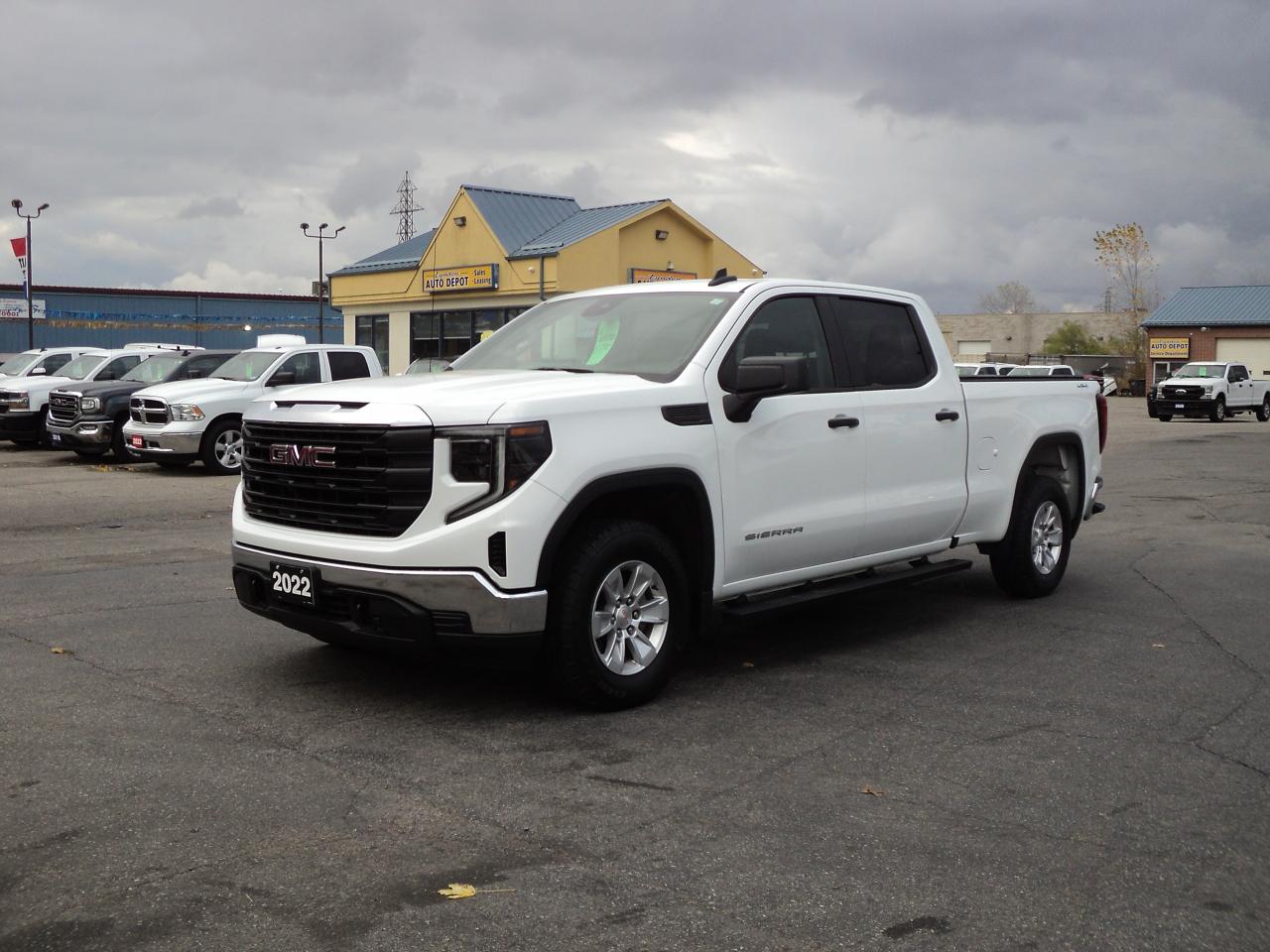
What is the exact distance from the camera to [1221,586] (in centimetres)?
930

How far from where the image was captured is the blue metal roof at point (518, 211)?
41.7 meters

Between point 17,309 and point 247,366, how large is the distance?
55539mm

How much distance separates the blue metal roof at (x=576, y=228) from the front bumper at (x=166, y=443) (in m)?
22.2

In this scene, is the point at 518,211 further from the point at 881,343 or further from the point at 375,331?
the point at 881,343

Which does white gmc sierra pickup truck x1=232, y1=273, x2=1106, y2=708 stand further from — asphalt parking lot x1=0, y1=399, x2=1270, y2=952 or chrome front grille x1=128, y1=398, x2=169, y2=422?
chrome front grille x1=128, y1=398, x2=169, y2=422

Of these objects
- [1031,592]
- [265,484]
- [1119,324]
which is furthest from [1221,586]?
[1119,324]

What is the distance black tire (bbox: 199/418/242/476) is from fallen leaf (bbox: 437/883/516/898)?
15048 millimetres

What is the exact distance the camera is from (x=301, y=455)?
18.7 feet

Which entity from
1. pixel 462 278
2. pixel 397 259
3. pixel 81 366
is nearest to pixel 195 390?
pixel 81 366

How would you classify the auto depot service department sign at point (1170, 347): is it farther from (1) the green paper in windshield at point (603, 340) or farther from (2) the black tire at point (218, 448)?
(1) the green paper in windshield at point (603, 340)

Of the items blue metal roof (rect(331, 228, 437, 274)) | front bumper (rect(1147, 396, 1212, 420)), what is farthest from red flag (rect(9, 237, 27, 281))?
front bumper (rect(1147, 396, 1212, 420))

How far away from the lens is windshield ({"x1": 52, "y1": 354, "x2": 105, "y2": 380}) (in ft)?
77.2

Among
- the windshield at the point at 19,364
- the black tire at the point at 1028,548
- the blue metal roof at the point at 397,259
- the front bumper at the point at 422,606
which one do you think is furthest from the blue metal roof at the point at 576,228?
the front bumper at the point at 422,606

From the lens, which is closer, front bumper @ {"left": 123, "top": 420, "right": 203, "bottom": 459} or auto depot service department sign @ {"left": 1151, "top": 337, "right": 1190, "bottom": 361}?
front bumper @ {"left": 123, "top": 420, "right": 203, "bottom": 459}
